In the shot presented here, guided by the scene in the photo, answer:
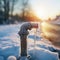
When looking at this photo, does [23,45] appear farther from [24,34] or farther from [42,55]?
[42,55]

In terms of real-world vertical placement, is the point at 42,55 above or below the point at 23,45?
below

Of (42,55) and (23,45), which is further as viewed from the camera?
(42,55)

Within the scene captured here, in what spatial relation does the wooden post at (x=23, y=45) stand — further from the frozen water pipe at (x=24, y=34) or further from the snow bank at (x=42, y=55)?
the snow bank at (x=42, y=55)

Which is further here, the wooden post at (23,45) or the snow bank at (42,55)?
the snow bank at (42,55)

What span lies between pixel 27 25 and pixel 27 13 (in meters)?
5.37

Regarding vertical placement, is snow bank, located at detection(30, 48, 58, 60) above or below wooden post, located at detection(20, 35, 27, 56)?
below

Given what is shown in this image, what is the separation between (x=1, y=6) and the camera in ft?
32.0

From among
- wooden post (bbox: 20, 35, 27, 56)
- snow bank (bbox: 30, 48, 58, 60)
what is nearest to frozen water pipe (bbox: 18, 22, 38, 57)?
wooden post (bbox: 20, 35, 27, 56)

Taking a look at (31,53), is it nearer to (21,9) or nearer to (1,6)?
(21,9)

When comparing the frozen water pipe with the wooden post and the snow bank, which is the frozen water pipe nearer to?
the wooden post

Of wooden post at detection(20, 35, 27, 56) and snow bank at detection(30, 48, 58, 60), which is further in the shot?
snow bank at detection(30, 48, 58, 60)

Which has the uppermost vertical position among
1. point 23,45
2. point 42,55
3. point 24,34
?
point 24,34

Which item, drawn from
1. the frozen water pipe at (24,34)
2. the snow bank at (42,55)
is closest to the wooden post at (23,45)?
the frozen water pipe at (24,34)

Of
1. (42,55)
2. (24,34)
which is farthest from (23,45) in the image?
(42,55)
